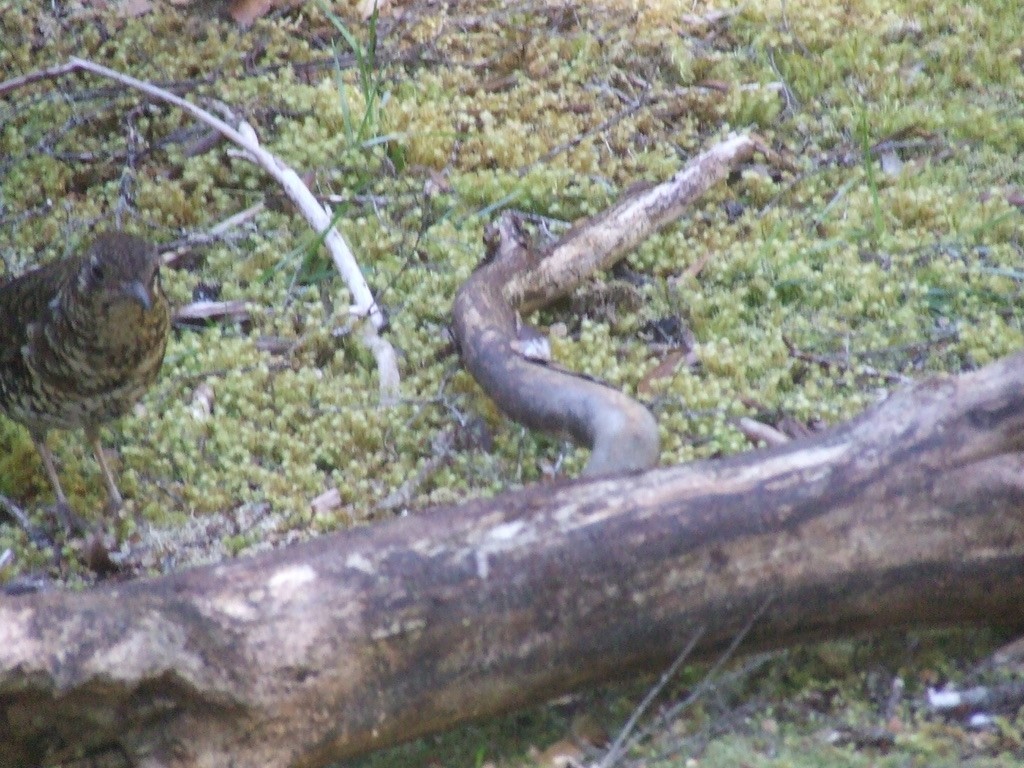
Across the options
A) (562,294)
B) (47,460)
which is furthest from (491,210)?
(47,460)

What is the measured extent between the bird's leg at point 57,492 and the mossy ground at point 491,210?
70 mm

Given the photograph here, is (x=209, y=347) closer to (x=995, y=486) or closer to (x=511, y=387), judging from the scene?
(x=511, y=387)

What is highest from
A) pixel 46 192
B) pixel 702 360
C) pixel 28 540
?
pixel 46 192

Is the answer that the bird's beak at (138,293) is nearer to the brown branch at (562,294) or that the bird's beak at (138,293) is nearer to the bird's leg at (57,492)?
the bird's leg at (57,492)

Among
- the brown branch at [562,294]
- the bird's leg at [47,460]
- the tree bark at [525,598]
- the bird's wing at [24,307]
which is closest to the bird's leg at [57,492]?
the bird's leg at [47,460]

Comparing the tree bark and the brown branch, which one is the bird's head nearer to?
the brown branch

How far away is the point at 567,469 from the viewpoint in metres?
4.21

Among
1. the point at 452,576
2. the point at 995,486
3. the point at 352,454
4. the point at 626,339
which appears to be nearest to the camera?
the point at 452,576

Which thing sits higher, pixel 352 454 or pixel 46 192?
pixel 46 192

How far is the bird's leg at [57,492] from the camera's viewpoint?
423 cm

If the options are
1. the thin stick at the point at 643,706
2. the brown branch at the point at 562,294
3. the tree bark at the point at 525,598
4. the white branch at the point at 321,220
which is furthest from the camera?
the white branch at the point at 321,220

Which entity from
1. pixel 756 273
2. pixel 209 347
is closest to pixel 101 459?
pixel 209 347

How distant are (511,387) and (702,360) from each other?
0.90 m

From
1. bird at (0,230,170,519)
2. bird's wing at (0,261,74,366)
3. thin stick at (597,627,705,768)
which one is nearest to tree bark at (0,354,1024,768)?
thin stick at (597,627,705,768)
